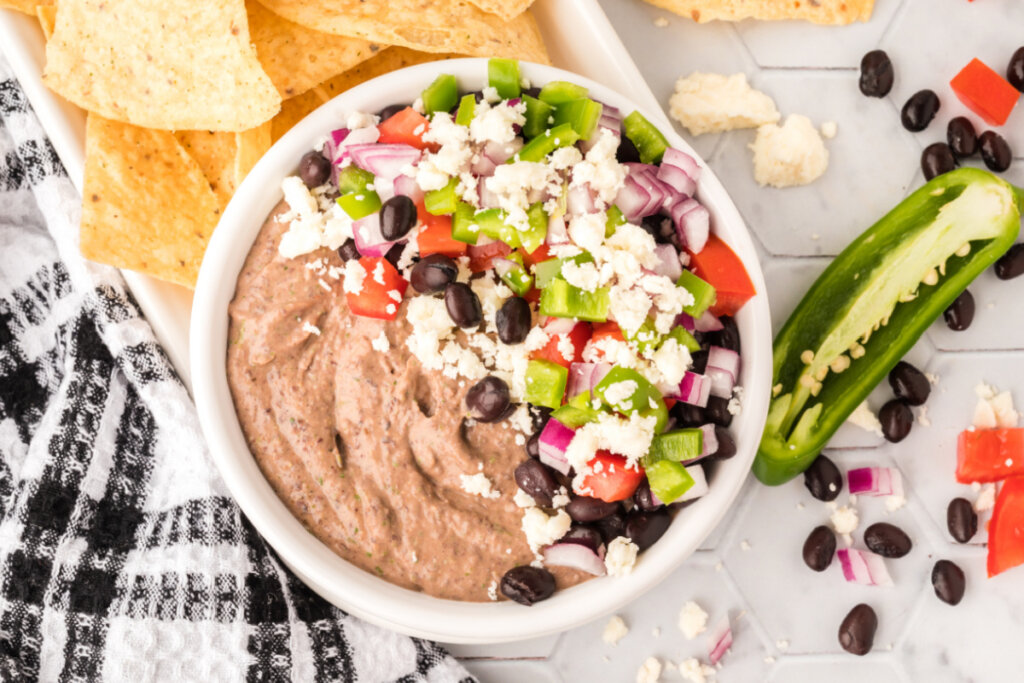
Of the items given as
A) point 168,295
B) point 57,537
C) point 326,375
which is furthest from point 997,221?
point 57,537

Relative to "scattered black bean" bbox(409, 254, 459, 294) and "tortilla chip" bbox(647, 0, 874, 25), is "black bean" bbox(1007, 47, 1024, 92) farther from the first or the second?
"scattered black bean" bbox(409, 254, 459, 294)

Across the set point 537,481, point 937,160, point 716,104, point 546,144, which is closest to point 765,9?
point 716,104

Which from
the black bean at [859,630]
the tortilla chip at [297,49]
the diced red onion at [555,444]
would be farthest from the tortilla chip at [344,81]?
the black bean at [859,630]

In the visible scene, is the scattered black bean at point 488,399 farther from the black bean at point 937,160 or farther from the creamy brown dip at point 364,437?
the black bean at point 937,160

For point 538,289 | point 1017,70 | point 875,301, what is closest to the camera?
point 538,289

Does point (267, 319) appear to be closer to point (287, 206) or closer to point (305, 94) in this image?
point (287, 206)

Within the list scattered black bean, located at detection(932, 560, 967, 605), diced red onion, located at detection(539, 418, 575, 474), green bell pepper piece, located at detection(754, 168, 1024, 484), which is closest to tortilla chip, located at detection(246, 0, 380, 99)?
diced red onion, located at detection(539, 418, 575, 474)

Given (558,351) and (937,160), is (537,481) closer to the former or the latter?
(558,351)
